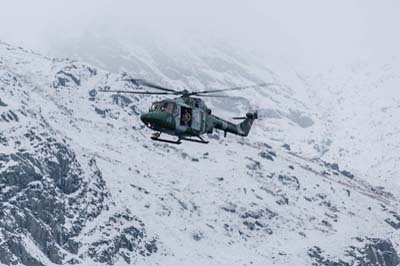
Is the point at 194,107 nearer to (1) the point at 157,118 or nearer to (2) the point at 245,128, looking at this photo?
(1) the point at 157,118

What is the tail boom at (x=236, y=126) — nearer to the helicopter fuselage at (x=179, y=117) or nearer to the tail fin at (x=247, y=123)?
the tail fin at (x=247, y=123)

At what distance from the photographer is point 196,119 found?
14762 centimetres

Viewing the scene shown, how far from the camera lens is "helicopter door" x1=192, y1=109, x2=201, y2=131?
482 feet

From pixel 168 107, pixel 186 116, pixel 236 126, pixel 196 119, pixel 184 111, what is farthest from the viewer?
pixel 236 126

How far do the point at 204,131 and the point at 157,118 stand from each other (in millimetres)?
11490

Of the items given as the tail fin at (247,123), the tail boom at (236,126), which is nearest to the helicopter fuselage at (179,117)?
the tail boom at (236,126)

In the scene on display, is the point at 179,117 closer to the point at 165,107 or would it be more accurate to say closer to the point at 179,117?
the point at 179,117

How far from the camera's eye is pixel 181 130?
144750mm

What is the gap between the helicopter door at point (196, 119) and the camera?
5782 inches

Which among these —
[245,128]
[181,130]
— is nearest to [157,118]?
[181,130]

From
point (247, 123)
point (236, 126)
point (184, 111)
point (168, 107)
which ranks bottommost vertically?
point (247, 123)

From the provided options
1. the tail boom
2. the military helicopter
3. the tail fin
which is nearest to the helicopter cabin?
the military helicopter

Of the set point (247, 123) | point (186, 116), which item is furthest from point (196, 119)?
point (247, 123)

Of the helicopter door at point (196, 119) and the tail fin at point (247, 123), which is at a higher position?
the helicopter door at point (196, 119)
